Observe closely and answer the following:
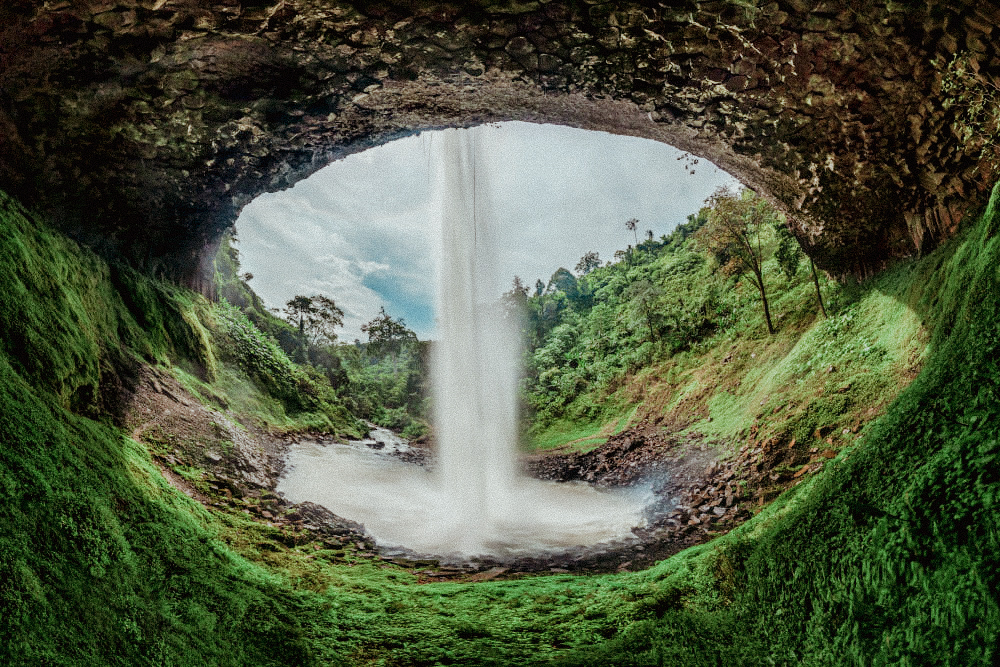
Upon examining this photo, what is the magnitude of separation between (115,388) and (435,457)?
11.1m

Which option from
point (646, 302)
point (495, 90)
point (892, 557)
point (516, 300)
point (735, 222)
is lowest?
point (892, 557)

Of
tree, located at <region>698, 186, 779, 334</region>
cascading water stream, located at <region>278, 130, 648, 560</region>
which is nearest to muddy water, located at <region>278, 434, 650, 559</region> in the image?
cascading water stream, located at <region>278, 130, 648, 560</region>

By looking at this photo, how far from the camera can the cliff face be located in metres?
4.18

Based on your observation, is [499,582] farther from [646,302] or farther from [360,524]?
[646,302]

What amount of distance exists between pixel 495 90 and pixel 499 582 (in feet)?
20.1

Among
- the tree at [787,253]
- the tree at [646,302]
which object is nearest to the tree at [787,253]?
the tree at [787,253]

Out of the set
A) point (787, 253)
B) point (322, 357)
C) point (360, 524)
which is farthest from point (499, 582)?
point (322, 357)

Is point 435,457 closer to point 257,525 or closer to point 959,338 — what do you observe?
point 257,525

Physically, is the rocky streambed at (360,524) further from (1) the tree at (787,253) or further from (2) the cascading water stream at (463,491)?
(1) the tree at (787,253)

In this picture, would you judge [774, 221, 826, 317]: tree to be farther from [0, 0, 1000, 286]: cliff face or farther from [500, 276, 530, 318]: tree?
[500, 276, 530, 318]: tree

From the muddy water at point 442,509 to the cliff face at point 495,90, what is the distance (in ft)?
17.6

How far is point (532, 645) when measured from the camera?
2854mm

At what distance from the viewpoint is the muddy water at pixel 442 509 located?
20.1 ft

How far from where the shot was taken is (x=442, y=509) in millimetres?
8648
